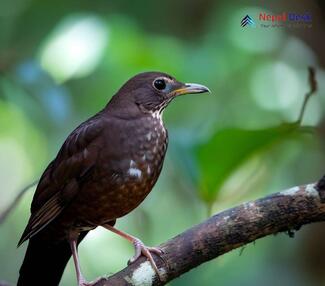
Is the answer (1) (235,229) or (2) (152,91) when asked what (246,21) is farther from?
(1) (235,229)

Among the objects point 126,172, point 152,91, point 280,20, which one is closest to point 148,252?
point 126,172

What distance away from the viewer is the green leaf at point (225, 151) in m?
4.05

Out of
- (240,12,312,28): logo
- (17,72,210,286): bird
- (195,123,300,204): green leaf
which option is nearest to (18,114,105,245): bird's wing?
(17,72,210,286): bird

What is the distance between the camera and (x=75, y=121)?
6.28 m

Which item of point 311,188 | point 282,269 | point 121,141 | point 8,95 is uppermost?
point 8,95

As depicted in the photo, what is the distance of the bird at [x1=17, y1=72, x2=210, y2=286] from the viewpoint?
425cm

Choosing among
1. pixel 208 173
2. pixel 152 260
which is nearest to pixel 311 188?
pixel 208 173

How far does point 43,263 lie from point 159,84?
144 cm

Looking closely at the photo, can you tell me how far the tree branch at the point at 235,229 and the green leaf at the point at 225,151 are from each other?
1.03 ft

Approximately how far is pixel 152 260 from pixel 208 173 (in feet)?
1.98

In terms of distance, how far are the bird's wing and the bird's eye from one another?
482 mm

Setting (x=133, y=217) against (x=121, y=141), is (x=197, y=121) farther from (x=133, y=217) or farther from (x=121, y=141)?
(x=121, y=141)

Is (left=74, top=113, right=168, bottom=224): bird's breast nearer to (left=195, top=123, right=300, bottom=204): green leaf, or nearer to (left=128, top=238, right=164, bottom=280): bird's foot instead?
(left=128, top=238, right=164, bottom=280): bird's foot

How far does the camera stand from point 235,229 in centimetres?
368
